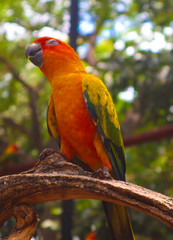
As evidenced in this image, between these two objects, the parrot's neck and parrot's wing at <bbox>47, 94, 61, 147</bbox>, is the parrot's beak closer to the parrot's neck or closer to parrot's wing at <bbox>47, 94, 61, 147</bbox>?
the parrot's neck

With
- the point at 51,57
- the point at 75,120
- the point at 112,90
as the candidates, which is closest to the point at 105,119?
the point at 75,120

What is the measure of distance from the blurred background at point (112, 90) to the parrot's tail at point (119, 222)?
28.2 inches

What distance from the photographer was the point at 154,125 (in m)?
4.07

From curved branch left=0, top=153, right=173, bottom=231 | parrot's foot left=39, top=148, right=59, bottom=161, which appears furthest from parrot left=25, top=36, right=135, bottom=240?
curved branch left=0, top=153, right=173, bottom=231

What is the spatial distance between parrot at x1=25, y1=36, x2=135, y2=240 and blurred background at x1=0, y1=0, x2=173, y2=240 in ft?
2.22

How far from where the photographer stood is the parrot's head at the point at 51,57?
1.72m

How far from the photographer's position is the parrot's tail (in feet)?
4.59

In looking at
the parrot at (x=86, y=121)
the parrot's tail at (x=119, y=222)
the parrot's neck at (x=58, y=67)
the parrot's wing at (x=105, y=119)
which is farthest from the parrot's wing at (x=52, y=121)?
the parrot's tail at (x=119, y=222)

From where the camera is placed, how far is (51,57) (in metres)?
1.73

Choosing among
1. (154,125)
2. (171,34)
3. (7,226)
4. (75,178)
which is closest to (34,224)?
(75,178)

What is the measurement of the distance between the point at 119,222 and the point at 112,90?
2.18m

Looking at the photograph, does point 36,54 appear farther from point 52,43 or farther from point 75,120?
point 75,120

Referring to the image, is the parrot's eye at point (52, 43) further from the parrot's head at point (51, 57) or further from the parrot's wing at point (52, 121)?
the parrot's wing at point (52, 121)

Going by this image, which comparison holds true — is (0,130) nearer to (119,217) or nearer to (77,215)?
(77,215)
